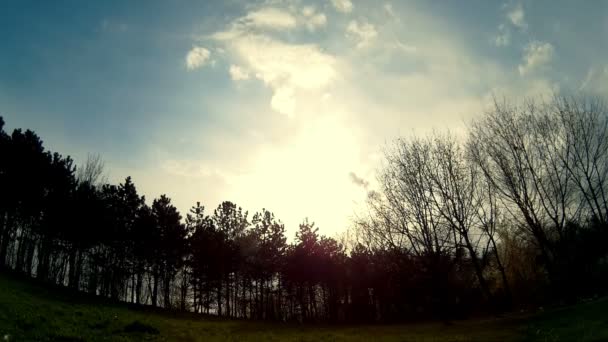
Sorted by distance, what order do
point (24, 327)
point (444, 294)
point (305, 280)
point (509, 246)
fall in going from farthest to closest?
point (305, 280)
point (509, 246)
point (444, 294)
point (24, 327)

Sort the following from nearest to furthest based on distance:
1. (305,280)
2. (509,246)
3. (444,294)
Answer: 1. (444,294)
2. (509,246)
3. (305,280)

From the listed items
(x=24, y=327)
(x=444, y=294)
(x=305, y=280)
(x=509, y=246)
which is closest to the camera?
(x=24, y=327)

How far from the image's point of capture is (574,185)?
1437 inches

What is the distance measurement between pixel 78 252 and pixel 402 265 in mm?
44596

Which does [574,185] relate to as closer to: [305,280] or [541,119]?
[541,119]

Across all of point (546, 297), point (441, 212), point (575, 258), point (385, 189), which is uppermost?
point (385, 189)

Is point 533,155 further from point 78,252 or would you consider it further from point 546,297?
point 78,252

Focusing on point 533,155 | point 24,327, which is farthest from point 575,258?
point 24,327

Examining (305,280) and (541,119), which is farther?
(305,280)

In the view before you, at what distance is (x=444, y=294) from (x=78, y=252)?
49.0m

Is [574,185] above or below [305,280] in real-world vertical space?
above

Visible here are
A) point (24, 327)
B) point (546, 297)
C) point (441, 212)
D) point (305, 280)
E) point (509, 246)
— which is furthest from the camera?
point (305, 280)

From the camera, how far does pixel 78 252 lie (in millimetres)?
54375

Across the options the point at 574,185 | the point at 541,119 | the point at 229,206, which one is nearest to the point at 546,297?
the point at 574,185
